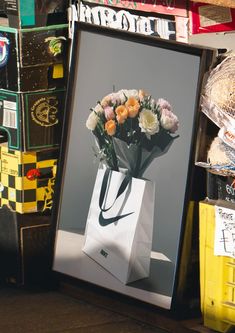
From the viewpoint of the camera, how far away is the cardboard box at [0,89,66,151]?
4.29m

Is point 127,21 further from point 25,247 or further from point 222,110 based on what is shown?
point 25,247

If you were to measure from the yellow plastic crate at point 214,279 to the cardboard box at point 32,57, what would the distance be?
1119 millimetres

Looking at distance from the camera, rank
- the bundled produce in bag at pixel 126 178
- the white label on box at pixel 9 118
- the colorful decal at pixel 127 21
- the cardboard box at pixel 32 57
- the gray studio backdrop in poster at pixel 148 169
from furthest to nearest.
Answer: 1. the white label on box at pixel 9 118
2. the cardboard box at pixel 32 57
3. the colorful decal at pixel 127 21
4. the bundled produce in bag at pixel 126 178
5. the gray studio backdrop in poster at pixel 148 169

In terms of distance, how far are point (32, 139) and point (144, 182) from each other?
0.71 m

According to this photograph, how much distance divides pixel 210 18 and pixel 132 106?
0.56 metres

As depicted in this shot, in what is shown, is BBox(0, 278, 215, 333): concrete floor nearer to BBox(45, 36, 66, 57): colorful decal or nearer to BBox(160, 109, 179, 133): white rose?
BBox(160, 109, 179, 133): white rose

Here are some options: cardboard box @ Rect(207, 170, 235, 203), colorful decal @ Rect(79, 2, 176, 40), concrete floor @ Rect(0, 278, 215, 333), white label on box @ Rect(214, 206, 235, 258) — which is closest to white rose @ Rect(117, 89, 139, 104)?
colorful decal @ Rect(79, 2, 176, 40)

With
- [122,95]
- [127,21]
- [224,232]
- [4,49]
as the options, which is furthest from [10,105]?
[224,232]

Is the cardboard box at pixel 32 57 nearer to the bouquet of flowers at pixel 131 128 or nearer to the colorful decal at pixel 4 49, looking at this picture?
the colorful decal at pixel 4 49

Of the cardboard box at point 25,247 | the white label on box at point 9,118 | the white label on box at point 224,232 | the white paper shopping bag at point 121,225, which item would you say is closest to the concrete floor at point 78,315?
the cardboard box at point 25,247

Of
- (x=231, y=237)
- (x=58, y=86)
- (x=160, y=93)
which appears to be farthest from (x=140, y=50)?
(x=231, y=237)

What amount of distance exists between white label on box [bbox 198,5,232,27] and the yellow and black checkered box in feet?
3.52

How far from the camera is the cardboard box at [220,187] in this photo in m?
3.70

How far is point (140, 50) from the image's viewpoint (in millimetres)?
3961
